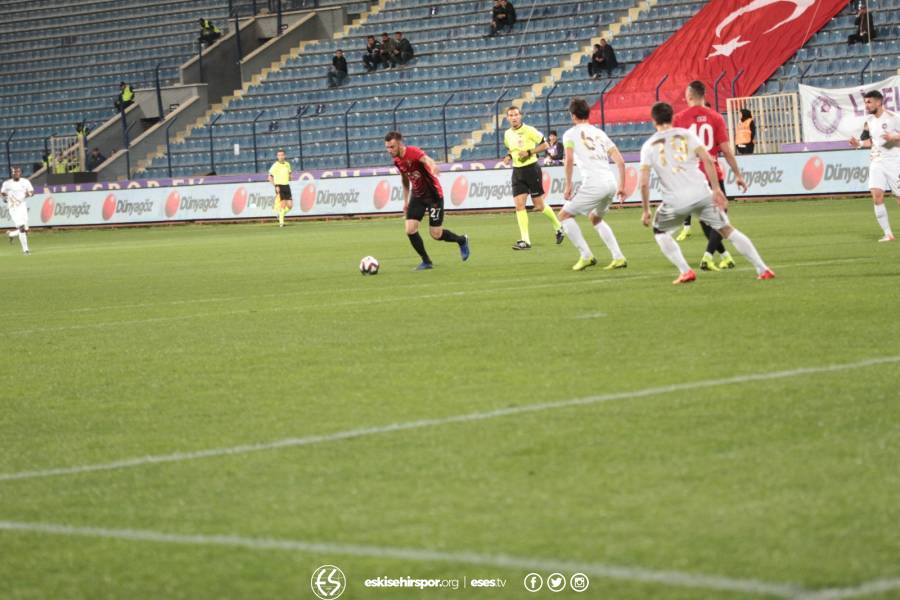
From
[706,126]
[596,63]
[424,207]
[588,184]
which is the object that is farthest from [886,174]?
[596,63]

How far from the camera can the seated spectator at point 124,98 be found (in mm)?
51125

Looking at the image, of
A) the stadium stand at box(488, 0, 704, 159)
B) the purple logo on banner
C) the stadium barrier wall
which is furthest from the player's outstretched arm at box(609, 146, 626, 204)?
the stadium stand at box(488, 0, 704, 159)

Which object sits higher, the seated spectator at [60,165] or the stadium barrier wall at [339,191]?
the seated spectator at [60,165]

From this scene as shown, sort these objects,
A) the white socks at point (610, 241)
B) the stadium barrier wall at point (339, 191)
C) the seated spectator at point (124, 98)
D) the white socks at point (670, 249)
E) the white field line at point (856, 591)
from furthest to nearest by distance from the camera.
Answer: the seated spectator at point (124, 98) < the stadium barrier wall at point (339, 191) < the white socks at point (610, 241) < the white socks at point (670, 249) < the white field line at point (856, 591)

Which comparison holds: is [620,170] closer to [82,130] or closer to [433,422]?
[433,422]

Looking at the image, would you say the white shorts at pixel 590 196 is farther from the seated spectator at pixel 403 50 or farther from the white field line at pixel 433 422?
the seated spectator at pixel 403 50

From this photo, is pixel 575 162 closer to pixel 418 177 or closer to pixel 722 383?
pixel 418 177

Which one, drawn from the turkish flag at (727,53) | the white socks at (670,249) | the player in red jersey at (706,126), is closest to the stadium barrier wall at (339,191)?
the turkish flag at (727,53)

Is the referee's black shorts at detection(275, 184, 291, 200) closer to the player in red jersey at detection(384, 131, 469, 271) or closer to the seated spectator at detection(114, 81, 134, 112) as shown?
the seated spectator at detection(114, 81, 134, 112)

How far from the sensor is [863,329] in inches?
420

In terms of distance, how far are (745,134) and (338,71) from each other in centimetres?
1755

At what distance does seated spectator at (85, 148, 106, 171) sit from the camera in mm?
49594

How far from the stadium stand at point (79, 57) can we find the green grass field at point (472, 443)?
39590 mm

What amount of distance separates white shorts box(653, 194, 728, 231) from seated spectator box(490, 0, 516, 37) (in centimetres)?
3232
